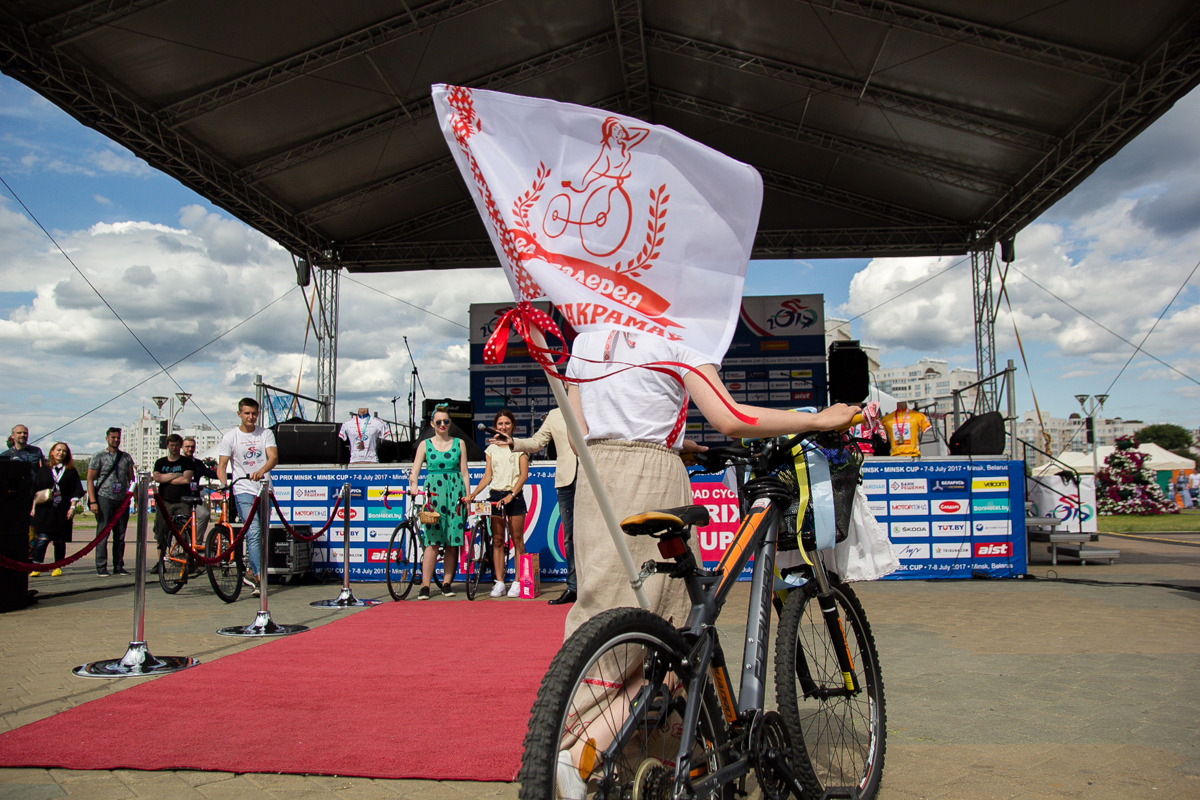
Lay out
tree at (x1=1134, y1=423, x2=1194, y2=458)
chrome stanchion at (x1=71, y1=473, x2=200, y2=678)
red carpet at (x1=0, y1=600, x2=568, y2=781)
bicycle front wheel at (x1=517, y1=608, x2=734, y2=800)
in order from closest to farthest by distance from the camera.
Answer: bicycle front wheel at (x1=517, y1=608, x2=734, y2=800), red carpet at (x1=0, y1=600, x2=568, y2=781), chrome stanchion at (x1=71, y1=473, x2=200, y2=678), tree at (x1=1134, y1=423, x2=1194, y2=458)

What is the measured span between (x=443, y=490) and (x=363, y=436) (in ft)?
25.1

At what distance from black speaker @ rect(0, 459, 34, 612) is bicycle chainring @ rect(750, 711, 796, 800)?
7.27m

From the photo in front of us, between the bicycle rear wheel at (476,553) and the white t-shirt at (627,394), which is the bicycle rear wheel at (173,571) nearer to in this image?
the bicycle rear wheel at (476,553)

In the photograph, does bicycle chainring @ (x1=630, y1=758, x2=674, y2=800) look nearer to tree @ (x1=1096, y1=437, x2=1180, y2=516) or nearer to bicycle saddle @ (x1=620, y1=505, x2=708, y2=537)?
bicycle saddle @ (x1=620, y1=505, x2=708, y2=537)

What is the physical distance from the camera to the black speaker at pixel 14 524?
6.97m

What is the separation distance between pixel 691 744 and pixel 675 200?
1.37 meters

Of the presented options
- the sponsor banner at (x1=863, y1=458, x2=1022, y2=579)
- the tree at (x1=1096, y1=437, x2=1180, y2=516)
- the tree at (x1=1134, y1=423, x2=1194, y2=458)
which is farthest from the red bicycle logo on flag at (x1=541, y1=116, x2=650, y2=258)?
the tree at (x1=1134, y1=423, x2=1194, y2=458)

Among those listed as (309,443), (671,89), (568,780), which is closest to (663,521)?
(568,780)

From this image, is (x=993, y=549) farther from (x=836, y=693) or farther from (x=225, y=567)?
(x=225, y=567)

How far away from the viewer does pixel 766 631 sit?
2.29 metres

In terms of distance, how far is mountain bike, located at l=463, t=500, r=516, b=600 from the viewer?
7.94 m

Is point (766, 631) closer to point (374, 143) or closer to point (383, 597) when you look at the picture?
point (383, 597)

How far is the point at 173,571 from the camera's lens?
27.6 ft

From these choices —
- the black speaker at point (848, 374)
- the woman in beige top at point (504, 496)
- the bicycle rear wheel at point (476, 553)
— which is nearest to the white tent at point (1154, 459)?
the black speaker at point (848, 374)
